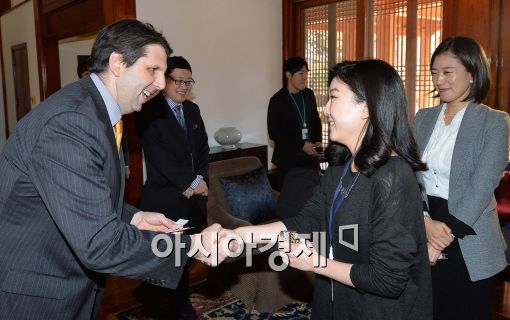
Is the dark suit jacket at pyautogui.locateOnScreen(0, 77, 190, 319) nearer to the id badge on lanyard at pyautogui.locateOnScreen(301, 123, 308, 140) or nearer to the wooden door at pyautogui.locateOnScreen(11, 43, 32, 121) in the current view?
the id badge on lanyard at pyautogui.locateOnScreen(301, 123, 308, 140)

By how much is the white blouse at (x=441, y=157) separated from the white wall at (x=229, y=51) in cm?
393

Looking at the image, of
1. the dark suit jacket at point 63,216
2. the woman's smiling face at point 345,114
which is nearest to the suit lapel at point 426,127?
the woman's smiling face at point 345,114

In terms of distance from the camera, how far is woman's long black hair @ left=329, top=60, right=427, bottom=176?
143cm

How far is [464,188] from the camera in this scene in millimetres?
1995

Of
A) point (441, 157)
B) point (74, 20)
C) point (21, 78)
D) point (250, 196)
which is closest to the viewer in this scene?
point (441, 157)

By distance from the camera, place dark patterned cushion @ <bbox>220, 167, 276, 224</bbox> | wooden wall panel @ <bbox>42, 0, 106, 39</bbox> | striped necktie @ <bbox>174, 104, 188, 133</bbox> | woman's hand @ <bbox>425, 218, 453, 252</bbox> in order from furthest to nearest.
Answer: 1. wooden wall panel @ <bbox>42, 0, 106, 39</bbox>
2. dark patterned cushion @ <bbox>220, 167, 276, 224</bbox>
3. striped necktie @ <bbox>174, 104, 188, 133</bbox>
4. woman's hand @ <bbox>425, 218, 453, 252</bbox>

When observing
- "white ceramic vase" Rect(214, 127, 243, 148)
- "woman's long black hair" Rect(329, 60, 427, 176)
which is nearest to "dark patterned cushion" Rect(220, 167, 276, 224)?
"white ceramic vase" Rect(214, 127, 243, 148)

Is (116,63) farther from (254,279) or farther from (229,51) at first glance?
(229,51)

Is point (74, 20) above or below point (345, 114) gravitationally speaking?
above

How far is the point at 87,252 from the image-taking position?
133 cm

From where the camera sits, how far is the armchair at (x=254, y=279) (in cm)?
327

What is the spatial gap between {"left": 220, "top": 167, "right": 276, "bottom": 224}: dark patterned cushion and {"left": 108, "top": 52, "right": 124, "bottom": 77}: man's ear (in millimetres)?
2148

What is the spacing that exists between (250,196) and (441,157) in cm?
190

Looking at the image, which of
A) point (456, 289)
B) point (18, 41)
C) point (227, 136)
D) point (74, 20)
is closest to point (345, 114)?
point (456, 289)
